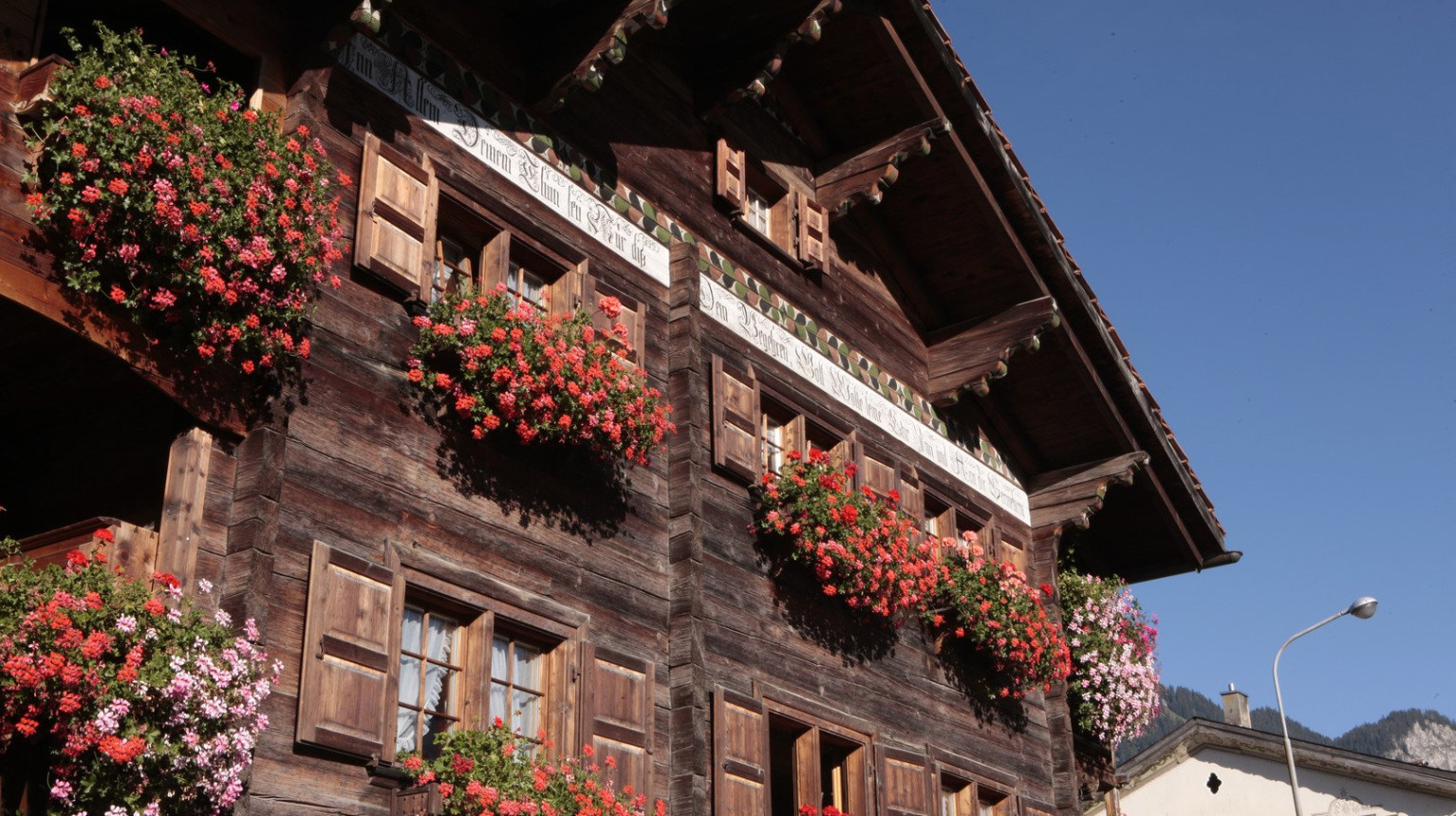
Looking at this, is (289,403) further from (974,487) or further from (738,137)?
(974,487)

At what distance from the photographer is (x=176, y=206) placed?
872cm

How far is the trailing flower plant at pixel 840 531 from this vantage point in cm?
1339

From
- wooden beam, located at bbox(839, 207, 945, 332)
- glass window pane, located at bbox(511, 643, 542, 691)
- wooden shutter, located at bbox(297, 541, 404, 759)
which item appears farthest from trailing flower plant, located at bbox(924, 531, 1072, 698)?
wooden shutter, located at bbox(297, 541, 404, 759)

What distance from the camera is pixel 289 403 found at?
959 cm

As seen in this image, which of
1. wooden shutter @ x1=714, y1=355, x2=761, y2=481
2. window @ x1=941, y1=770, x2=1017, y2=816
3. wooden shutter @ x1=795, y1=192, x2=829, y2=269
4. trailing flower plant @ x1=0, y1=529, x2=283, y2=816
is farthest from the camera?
wooden shutter @ x1=795, y1=192, x2=829, y2=269

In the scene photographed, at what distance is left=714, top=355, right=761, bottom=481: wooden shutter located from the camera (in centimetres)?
1314

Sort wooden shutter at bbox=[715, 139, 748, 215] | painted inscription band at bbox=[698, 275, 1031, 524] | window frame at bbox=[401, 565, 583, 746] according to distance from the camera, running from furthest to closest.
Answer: wooden shutter at bbox=[715, 139, 748, 215] < painted inscription band at bbox=[698, 275, 1031, 524] < window frame at bbox=[401, 565, 583, 746]

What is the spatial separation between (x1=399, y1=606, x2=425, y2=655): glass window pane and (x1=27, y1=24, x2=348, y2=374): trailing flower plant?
174 centimetres

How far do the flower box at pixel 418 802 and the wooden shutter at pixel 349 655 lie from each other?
253 millimetres

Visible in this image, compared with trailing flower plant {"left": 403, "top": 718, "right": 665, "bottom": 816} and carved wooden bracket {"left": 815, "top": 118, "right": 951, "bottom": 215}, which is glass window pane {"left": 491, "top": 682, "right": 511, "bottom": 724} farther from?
carved wooden bracket {"left": 815, "top": 118, "right": 951, "bottom": 215}

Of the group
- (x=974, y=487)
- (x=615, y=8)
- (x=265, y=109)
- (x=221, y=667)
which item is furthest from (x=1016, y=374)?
(x=221, y=667)

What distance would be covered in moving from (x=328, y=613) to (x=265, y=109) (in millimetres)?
3108

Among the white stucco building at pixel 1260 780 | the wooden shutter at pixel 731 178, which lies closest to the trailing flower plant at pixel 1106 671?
the wooden shutter at pixel 731 178

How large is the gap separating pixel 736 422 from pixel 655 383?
35.9 inches
